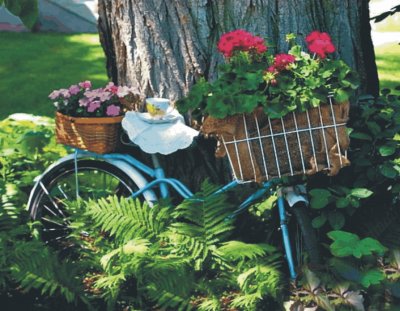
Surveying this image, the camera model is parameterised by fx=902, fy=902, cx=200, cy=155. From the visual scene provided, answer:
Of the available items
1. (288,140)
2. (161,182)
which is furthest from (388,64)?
(288,140)

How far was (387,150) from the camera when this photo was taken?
4.34 metres

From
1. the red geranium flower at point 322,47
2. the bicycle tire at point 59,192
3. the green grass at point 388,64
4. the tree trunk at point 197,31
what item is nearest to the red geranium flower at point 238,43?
the red geranium flower at point 322,47

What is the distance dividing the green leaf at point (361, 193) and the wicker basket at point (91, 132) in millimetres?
1307

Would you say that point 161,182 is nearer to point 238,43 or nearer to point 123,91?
point 123,91

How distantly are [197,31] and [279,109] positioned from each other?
0.87 meters

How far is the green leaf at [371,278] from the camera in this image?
4070 mm

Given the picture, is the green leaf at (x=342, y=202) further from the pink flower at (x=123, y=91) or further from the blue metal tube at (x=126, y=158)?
the pink flower at (x=123, y=91)

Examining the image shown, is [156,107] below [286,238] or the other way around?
the other way around

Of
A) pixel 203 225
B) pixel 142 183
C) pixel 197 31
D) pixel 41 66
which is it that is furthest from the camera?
pixel 41 66

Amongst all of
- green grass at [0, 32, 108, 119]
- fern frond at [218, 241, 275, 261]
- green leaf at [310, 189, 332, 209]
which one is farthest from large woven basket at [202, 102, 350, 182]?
green grass at [0, 32, 108, 119]

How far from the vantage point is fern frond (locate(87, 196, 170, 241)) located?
4.65 meters

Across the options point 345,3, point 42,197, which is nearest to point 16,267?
point 42,197

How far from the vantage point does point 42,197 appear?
508 cm

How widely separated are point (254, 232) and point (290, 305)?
0.74 m
